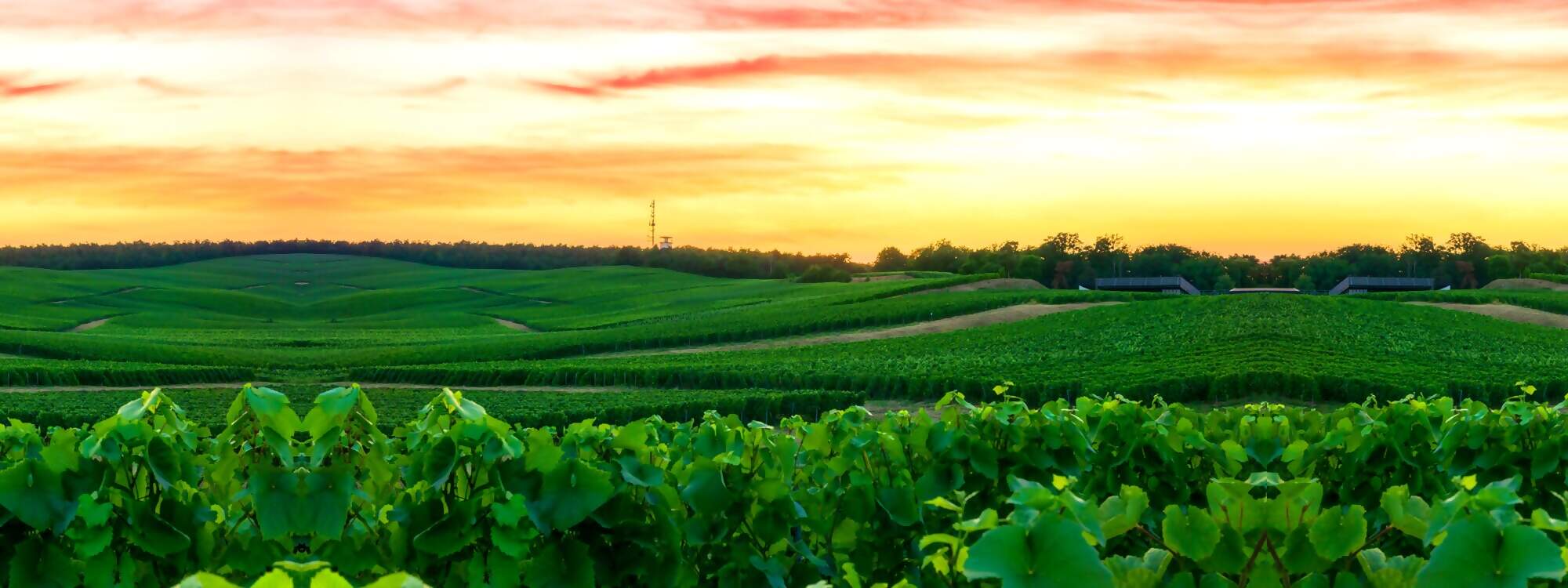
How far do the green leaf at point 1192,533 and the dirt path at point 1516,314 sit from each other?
59.9m

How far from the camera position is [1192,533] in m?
4.04

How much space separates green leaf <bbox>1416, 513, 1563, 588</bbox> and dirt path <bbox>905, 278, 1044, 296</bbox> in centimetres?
7564

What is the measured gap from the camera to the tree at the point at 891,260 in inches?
5822

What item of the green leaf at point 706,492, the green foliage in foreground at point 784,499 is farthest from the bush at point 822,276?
the green leaf at point 706,492

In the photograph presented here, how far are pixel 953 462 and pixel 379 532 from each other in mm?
3762

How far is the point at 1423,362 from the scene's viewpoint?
37.9 meters

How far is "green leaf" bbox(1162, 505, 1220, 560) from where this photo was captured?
4016 mm

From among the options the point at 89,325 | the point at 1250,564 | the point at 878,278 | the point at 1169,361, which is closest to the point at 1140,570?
the point at 1250,564

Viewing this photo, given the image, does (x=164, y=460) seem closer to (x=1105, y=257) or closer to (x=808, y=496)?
(x=808, y=496)

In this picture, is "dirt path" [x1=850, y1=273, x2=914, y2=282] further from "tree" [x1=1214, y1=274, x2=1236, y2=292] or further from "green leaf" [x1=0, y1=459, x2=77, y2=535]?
"green leaf" [x1=0, y1=459, x2=77, y2=535]

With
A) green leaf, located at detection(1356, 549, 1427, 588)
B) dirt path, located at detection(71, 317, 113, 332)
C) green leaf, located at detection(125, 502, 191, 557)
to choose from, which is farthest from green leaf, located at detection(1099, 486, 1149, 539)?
dirt path, located at detection(71, 317, 113, 332)

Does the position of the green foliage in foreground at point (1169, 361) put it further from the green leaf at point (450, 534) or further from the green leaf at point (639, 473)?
the green leaf at point (450, 534)

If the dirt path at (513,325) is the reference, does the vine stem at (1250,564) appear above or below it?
above

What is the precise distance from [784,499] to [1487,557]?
3971mm
